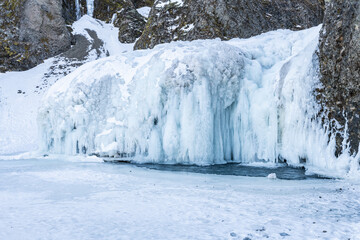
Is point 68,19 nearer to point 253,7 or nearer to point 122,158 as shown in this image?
point 253,7

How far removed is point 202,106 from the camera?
9.85 m

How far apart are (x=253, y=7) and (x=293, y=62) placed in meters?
12.4

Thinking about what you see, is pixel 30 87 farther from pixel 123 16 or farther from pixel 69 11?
pixel 123 16

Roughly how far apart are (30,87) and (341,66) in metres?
24.1

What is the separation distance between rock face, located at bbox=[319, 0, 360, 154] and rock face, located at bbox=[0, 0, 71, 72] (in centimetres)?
2726

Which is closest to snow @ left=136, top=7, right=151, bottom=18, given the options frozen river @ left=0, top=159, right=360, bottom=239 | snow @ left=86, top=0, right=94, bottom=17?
A: snow @ left=86, top=0, right=94, bottom=17

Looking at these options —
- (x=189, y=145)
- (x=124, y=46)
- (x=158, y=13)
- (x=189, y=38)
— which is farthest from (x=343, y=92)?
(x=124, y=46)

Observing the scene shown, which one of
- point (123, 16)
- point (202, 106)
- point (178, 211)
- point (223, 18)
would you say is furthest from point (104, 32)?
point (178, 211)

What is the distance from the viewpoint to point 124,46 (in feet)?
109

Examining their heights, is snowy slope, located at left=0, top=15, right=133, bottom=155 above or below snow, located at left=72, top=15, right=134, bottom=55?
below

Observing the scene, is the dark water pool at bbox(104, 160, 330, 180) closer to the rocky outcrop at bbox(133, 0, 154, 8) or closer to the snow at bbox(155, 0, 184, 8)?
the snow at bbox(155, 0, 184, 8)

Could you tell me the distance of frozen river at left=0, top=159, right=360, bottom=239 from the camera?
9.29 ft

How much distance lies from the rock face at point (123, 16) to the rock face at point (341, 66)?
2905 cm

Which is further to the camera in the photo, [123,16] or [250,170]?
[123,16]
